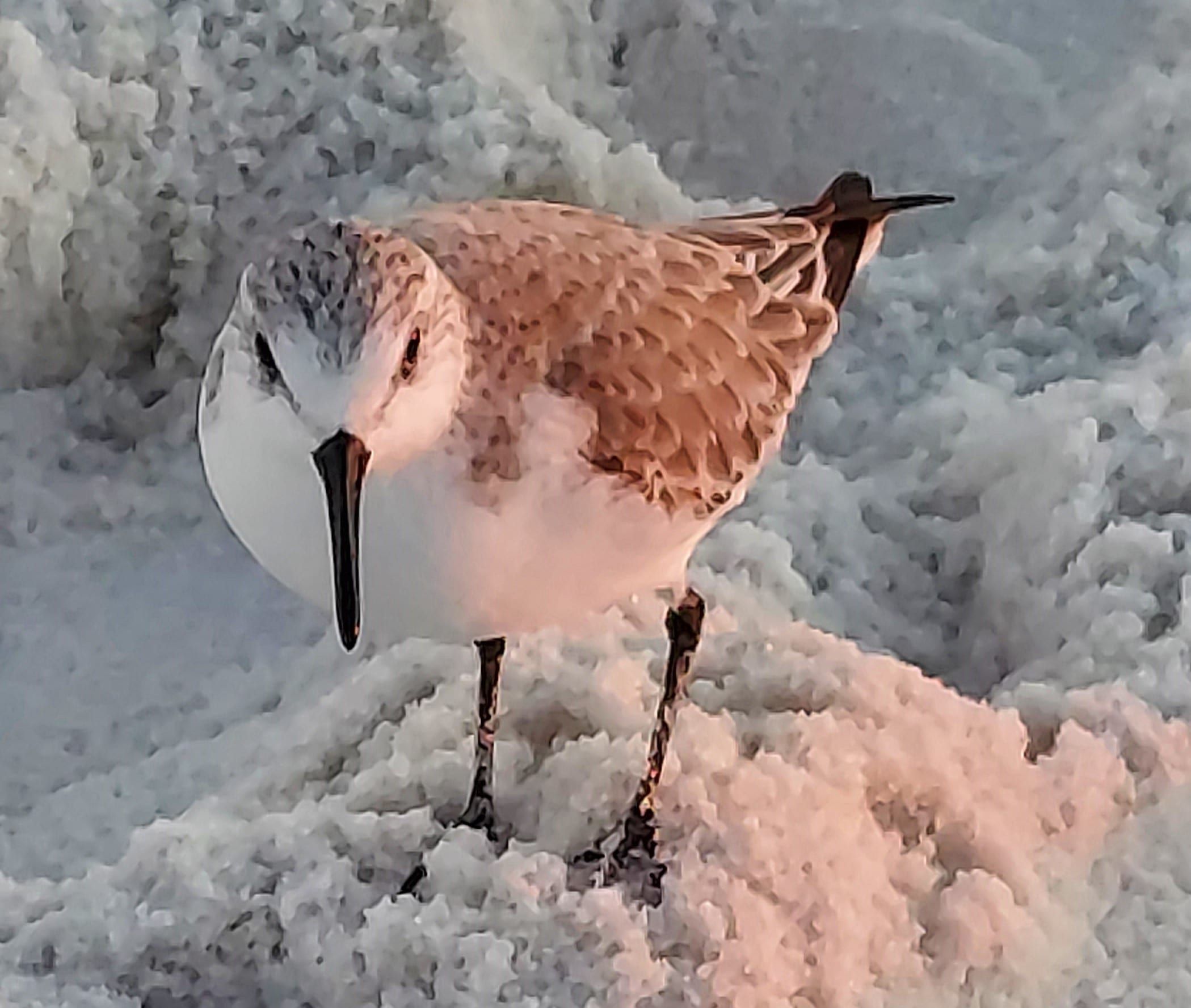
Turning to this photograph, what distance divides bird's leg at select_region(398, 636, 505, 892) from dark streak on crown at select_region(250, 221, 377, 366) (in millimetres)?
276

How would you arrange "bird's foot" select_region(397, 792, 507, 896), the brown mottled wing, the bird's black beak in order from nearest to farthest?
the bird's black beak → the brown mottled wing → "bird's foot" select_region(397, 792, 507, 896)

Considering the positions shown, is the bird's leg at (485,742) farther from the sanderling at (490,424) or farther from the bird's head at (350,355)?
the bird's head at (350,355)

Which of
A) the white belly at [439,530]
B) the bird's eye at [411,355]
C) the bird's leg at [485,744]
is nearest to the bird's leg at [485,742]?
the bird's leg at [485,744]

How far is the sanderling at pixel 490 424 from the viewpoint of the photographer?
75 centimetres

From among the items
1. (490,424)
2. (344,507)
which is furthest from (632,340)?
(344,507)

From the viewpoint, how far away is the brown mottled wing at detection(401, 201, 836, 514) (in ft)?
2.75

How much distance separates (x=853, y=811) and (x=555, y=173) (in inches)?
26.8

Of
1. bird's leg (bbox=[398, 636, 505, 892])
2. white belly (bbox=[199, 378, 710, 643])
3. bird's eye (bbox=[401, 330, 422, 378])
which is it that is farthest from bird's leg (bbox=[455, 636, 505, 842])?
bird's eye (bbox=[401, 330, 422, 378])

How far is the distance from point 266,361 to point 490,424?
0.11 meters

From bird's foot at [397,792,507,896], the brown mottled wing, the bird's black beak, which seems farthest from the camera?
bird's foot at [397,792,507,896]

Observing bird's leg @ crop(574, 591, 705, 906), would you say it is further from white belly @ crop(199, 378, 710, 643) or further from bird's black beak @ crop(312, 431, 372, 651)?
bird's black beak @ crop(312, 431, 372, 651)

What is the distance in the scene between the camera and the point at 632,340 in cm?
89

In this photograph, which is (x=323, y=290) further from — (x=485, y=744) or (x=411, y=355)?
(x=485, y=744)

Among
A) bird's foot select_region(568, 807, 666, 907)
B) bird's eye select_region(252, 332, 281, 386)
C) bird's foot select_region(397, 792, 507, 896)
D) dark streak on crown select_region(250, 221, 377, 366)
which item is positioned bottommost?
bird's foot select_region(397, 792, 507, 896)
